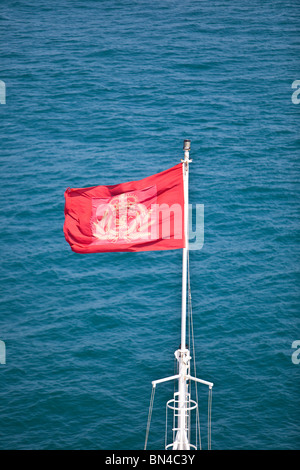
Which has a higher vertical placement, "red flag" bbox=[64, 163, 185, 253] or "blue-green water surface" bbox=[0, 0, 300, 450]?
"blue-green water surface" bbox=[0, 0, 300, 450]

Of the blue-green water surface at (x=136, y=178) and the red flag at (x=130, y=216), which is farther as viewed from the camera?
the blue-green water surface at (x=136, y=178)

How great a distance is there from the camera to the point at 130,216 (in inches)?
1426

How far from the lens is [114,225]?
3647 cm

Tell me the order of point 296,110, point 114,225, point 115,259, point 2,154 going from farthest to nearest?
1. point 296,110
2. point 2,154
3. point 115,259
4. point 114,225

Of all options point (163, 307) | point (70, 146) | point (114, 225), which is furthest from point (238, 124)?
point (114, 225)

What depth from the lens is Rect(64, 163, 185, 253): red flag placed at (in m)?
34.9

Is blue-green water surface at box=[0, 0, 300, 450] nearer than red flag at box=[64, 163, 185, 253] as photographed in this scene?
No

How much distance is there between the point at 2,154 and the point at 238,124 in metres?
31.6

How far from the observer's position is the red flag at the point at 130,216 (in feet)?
115

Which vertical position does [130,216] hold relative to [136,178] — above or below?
below

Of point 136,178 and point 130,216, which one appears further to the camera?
point 136,178

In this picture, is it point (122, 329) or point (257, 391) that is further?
point (122, 329)

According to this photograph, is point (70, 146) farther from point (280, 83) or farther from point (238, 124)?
point (280, 83)

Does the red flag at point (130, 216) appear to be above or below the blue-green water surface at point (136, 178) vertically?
below
